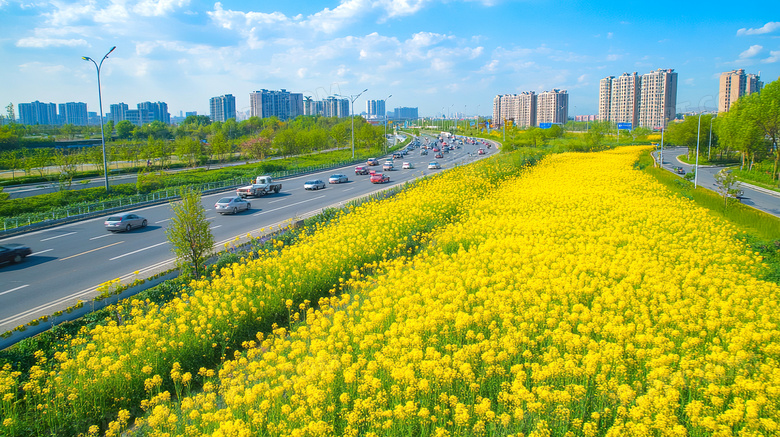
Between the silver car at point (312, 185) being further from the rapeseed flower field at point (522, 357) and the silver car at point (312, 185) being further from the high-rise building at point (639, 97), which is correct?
the high-rise building at point (639, 97)

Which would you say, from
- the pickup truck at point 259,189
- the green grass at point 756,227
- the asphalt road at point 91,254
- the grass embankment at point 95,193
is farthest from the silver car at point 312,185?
the green grass at point 756,227

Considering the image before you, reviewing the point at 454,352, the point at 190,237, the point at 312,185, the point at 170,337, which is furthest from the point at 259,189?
the point at 454,352

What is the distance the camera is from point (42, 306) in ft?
46.0

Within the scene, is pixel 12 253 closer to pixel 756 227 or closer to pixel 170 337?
pixel 170 337

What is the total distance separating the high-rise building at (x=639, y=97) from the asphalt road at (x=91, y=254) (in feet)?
515

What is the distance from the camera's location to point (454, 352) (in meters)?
7.97

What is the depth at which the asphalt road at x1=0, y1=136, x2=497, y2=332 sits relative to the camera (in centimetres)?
1471

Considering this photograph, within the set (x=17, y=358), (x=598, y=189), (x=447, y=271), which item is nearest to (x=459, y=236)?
(x=447, y=271)

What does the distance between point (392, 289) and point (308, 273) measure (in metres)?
2.97

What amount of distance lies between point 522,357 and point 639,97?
637 ft

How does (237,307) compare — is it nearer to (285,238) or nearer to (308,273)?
(308,273)

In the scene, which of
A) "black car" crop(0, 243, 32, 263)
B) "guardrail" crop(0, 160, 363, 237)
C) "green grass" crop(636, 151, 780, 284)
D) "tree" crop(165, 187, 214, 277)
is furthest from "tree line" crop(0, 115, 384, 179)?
"green grass" crop(636, 151, 780, 284)

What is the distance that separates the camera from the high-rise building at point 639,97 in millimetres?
162500

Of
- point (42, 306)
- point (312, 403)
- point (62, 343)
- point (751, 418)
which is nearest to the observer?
point (751, 418)
